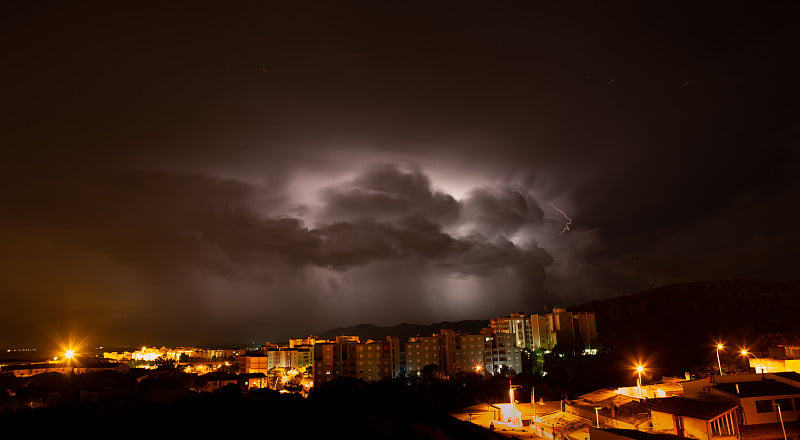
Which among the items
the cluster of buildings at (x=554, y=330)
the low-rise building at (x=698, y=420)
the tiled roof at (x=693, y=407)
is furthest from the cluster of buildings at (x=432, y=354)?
the low-rise building at (x=698, y=420)

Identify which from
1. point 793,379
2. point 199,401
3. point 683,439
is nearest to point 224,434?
point 199,401

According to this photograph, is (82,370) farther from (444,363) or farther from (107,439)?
(444,363)

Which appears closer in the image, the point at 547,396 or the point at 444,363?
the point at 547,396

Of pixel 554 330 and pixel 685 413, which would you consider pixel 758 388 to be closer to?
pixel 685 413

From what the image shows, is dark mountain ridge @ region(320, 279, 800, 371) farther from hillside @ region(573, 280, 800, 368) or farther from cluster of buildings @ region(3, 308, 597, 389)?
cluster of buildings @ region(3, 308, 597, 389)

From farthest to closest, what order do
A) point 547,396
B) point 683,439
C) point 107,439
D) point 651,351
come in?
point 651,351
point 547,396
point 683,439
point 107,439

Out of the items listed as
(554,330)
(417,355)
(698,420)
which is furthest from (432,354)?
(698,420)

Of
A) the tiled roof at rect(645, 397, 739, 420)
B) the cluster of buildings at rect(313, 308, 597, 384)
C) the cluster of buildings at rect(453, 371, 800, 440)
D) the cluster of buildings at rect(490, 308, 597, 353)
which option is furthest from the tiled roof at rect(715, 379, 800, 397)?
the cluster of buildings at rect(490, 308, 597, 353)

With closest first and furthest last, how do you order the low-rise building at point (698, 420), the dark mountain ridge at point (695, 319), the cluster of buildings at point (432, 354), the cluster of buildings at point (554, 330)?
the low-rise building at point (698, 420) < the dark mountain ridge at point (695, 319) < the cluster of buildings at point (432, 354) < the cluster of buildings at point (554, 330)

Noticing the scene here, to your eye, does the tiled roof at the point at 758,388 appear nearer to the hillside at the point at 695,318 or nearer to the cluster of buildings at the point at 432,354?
the hillside at the point at 695,318
